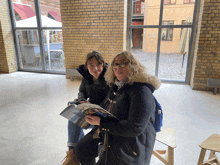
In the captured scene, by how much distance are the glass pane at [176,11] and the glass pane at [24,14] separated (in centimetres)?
478

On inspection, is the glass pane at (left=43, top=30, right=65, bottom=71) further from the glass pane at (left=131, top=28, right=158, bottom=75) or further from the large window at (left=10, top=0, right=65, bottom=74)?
the glass pane at (left=131, top=28, right=158, bottom=75)

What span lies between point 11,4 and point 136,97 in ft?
24.1

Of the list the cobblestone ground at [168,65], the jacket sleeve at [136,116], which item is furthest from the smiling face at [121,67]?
the cobblestone ground at [168,65]

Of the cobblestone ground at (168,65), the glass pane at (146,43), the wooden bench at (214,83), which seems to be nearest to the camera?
the wooden bench at (214,83)

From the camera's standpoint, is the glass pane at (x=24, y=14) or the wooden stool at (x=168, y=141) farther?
the glass pane at (x=24, y=14)

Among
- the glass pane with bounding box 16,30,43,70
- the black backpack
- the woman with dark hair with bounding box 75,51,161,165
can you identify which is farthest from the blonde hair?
the glass pane with bounding box 16,30,43,70

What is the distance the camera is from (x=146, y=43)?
550cm

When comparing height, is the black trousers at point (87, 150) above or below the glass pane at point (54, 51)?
below

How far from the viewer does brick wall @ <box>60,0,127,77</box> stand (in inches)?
191

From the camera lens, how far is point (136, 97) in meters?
1.18

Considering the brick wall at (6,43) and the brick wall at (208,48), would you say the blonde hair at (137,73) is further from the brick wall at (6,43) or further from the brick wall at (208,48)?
the brick wall at (6,43)

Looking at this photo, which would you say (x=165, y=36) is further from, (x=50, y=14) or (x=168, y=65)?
(x=50, y=14)

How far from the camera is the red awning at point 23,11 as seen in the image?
6.37 m

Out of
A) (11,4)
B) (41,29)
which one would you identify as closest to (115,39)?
(41,29)
